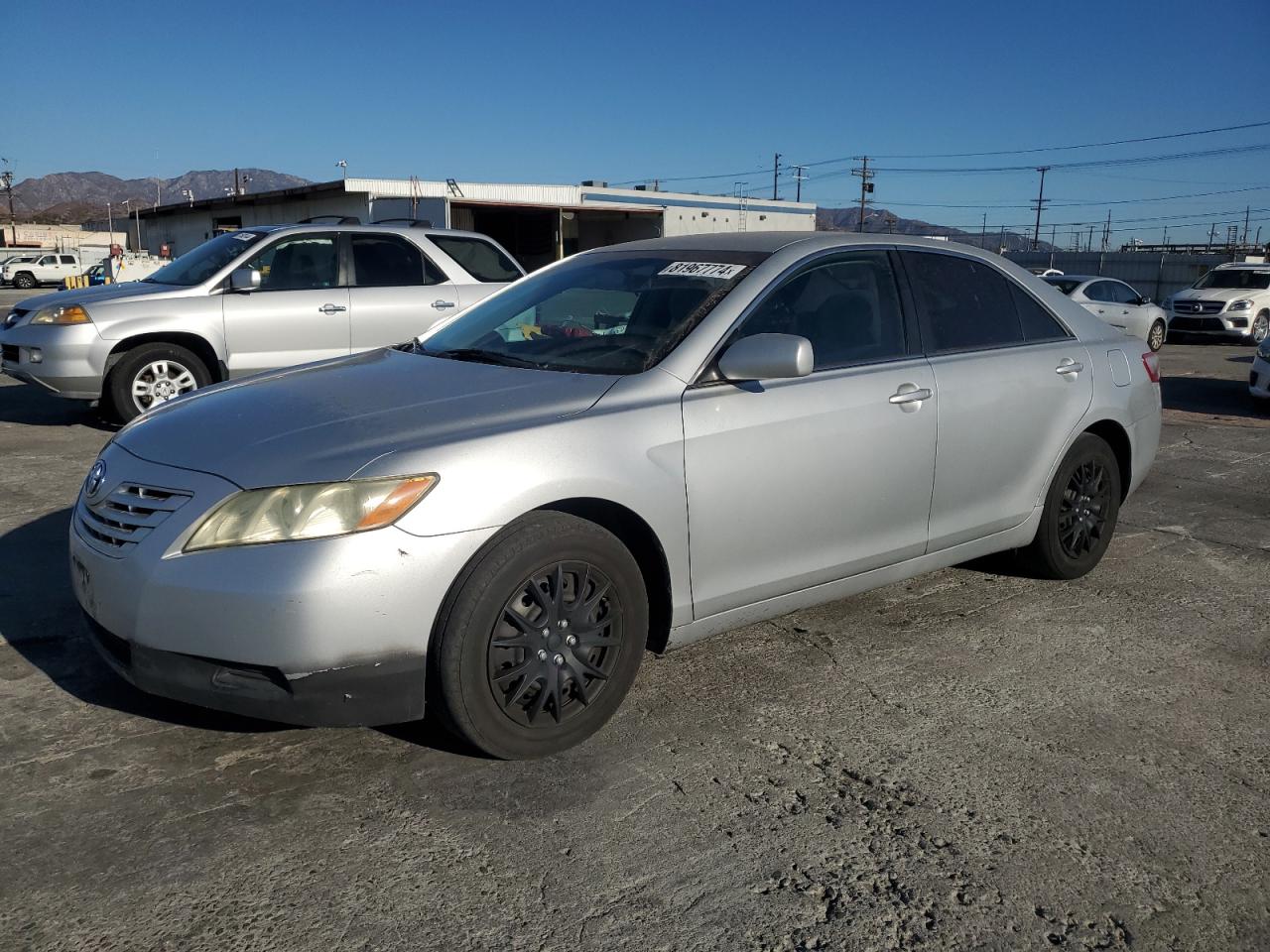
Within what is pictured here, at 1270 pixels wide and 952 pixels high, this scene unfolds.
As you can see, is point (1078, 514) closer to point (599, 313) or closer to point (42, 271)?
point (599, 313)

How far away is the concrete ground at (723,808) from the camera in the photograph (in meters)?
2.45

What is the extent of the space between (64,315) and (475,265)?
336cm

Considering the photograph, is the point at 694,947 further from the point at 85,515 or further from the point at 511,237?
the point at 511,237

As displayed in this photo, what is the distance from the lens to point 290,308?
869cm

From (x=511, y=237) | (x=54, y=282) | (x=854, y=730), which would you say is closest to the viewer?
(x=854, y=730)

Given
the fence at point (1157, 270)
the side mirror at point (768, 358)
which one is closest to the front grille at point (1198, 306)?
the fence at point (1157, 270)

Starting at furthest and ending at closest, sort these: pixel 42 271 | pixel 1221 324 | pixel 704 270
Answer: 1. pixel 42 271
2. pixel 1221 324
3. pixel 704 270

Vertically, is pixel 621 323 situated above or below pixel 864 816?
above

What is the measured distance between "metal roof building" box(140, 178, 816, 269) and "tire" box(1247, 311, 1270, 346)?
19230 mm

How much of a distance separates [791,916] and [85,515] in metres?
2.40

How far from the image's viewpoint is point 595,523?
3.21 meters

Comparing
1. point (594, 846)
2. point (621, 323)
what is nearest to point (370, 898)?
point (594, 846)

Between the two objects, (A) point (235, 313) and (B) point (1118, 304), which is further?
(B) point (1118, 304)

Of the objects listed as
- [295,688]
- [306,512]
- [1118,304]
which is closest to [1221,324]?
[1118,304]
